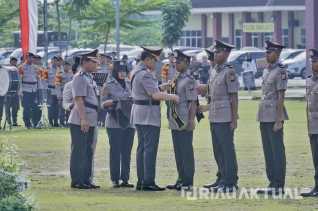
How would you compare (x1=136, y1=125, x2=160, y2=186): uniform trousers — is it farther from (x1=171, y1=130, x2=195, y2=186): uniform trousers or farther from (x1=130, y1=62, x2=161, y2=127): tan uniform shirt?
(x1=171, y1=130, x2=195, y2=186): uniform trousers

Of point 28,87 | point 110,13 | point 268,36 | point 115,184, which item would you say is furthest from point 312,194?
point 268,36

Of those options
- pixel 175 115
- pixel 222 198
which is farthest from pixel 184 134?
pixel 222 198

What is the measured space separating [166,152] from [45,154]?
223 cm

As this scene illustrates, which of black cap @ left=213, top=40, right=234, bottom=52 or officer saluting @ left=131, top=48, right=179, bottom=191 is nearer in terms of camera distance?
black cap @ left=213, top=40, right=234, bottom=52

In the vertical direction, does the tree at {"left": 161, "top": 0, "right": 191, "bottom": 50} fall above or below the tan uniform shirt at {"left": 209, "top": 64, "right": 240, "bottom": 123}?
above

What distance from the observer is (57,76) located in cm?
3164

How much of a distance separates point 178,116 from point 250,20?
242ft

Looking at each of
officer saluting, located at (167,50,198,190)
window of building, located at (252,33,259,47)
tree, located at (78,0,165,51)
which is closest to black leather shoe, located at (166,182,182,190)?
officer saluting, located at (167,50,198,190)

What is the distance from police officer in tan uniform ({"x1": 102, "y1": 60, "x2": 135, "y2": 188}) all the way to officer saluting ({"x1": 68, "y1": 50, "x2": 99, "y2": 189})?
0.39 metres

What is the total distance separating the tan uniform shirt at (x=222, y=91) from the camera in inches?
661

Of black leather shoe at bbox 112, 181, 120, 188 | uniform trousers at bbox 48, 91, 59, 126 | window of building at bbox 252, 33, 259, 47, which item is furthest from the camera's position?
window of building at bbox 252, 33, 259, 47

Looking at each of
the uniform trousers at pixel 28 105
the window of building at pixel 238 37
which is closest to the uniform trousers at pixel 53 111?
the uniform trousers at pixel 28 105

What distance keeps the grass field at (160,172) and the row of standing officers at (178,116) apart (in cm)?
46

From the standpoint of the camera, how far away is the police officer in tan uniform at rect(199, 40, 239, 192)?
16.8m
